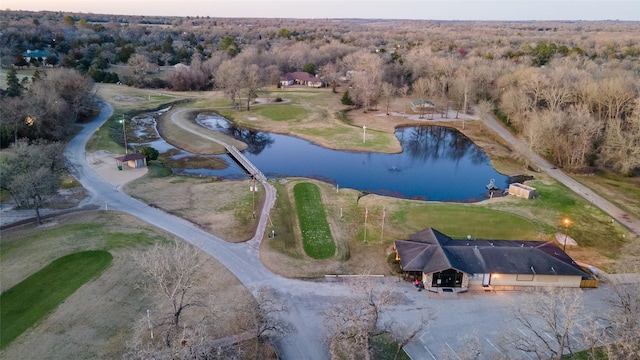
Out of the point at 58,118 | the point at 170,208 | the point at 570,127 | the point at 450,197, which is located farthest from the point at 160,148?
the point at 570,127

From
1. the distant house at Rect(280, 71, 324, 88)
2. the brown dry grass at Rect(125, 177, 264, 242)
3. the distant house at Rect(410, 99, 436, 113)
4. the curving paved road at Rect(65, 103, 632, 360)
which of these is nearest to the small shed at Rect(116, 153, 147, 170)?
the brown dry grass at Rect(125, 177, 264, 242)

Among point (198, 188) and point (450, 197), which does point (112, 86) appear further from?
point (450, 197)

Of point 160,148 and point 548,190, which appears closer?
point 548,190

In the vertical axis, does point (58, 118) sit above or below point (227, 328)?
above

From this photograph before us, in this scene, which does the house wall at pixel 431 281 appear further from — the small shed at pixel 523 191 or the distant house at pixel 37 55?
the distant house at pixel 37 55

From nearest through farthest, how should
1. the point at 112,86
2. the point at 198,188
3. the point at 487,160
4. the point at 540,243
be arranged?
the point at 540,243, the point at 198,188, the point at 487,160, the point at 112,86

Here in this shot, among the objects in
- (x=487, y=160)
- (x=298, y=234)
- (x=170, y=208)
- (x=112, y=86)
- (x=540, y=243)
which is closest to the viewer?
(x=540, y=243)

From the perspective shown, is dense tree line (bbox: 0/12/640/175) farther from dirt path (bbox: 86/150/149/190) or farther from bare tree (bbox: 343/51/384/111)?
dirt path (bbox: 86/150/149/190)
